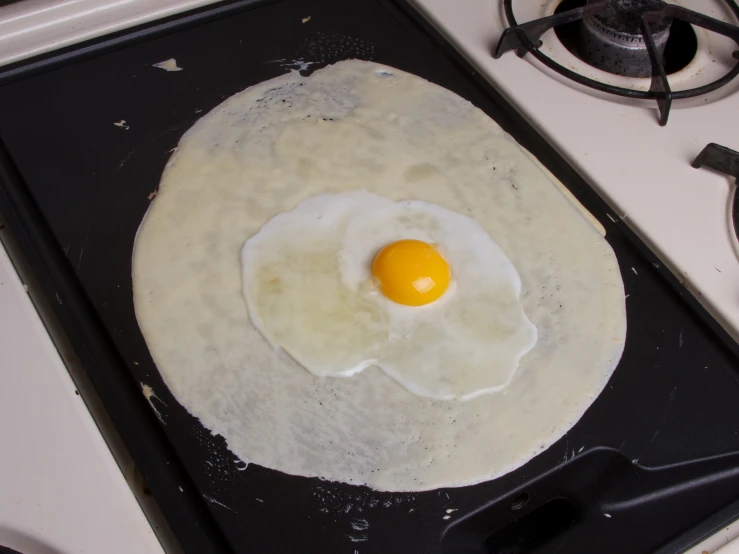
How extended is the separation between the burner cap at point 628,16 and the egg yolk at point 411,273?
0.54 m

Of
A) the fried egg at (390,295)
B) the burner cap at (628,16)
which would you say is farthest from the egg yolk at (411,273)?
the burner cap at (628,16)

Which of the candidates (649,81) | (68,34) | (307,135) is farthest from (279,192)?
(649,81)

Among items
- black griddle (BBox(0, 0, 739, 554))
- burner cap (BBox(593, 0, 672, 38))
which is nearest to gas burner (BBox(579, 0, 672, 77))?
burner cap (BBox(593, 0, 672, 38))

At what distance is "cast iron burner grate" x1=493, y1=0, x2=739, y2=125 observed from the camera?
1.04 m

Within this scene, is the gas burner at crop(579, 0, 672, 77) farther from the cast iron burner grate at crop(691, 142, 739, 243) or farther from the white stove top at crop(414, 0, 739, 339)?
the cast iron burner grate at crop(691, 142, 739, 243)

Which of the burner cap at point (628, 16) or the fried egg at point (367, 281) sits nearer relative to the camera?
the fried egg at point (367, 281)

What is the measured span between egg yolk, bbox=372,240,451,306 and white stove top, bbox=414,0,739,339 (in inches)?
11.6

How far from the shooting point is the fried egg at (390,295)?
0.85m

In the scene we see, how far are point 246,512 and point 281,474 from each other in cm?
6

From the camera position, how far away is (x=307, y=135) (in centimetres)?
105

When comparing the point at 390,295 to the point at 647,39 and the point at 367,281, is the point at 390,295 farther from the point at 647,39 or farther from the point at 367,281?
the point at 647,39

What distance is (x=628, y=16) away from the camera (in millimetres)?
1106

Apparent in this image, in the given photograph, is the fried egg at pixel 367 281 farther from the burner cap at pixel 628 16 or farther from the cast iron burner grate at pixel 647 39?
the burner cap at pixel 628 16

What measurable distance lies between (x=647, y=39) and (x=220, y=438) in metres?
0.87
